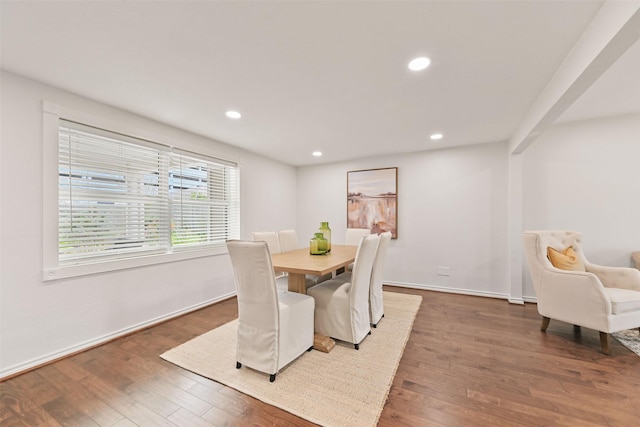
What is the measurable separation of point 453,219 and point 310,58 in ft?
11.0

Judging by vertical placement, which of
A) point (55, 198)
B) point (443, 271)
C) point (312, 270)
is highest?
point (55, 198)

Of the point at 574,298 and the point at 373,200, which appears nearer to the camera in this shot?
the point at 574,298

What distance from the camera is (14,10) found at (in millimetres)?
1378

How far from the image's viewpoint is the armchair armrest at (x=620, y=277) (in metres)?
2.49

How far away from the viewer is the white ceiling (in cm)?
139

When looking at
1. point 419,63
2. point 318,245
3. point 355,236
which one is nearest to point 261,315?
point 318,245

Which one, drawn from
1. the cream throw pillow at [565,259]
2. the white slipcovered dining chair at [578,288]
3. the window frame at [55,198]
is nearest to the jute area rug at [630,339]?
the white slipcovered dining chair at [578,288]

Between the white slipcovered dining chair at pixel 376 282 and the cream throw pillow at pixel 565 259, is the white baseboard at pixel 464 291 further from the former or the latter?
the white slipcovered dining chair at pixel 376 282

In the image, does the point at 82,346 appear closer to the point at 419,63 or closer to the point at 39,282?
the point at 39,282

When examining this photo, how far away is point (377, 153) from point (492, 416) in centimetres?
371

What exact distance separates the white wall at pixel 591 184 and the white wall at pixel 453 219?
0.40 metres

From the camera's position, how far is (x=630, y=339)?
245 cm

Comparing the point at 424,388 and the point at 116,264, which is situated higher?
the point at 116,264

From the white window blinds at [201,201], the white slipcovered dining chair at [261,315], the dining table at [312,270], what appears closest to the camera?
the white slipcovered dining chair at [261,315]
